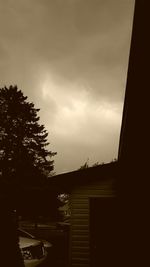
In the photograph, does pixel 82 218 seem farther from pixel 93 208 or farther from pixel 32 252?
pixel 32 252

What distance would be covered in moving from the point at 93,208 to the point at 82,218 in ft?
1.81

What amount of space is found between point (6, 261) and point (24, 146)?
40.0 m

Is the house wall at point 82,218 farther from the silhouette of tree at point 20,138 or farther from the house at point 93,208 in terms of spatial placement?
the silhouette of tree at point 20,138

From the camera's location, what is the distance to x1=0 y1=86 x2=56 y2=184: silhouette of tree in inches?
1592

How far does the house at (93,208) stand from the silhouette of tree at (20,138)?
91.2 ft

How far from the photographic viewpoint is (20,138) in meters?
42.9

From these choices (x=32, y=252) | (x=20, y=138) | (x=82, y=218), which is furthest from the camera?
(x=20, y=138)

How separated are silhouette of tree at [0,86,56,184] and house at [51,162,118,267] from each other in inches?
1094

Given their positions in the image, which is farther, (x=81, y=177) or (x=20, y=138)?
(x=20, y=138)

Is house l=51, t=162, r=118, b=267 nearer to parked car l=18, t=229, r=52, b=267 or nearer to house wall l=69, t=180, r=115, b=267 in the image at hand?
house wall l=69, t=180, r=115, b=267

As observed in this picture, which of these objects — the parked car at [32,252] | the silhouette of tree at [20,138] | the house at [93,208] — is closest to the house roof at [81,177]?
the house at [93,208]

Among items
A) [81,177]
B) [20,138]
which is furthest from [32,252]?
[20,138]

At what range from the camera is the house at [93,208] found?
35.5 ft

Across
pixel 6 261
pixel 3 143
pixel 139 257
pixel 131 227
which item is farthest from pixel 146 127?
pixel 3 143
